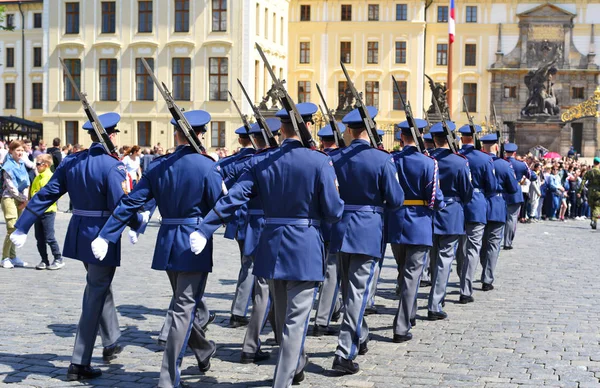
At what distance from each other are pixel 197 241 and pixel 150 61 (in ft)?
145

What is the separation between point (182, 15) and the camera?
49.5m

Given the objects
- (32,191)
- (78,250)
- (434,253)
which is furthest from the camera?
(32,191)

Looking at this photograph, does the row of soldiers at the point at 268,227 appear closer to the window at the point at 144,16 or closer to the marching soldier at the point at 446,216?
the marching soldier at the point at 446,216

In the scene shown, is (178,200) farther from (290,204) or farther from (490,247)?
(490,247)

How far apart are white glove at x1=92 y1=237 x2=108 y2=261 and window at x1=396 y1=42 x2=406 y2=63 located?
185ft

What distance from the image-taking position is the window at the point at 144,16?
49.8 m

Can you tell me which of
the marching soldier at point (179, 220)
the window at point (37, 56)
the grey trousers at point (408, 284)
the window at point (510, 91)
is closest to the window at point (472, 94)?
the window at point (510, 91)

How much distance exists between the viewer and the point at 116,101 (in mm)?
50094

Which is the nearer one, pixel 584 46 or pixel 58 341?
pixel 58 341

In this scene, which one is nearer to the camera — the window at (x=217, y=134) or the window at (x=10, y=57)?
the window at (x=217, y=134)

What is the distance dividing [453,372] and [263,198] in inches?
89.6

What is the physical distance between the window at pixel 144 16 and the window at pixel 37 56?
18954mm

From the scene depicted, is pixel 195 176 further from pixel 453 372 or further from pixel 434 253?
→ pixel 434 253

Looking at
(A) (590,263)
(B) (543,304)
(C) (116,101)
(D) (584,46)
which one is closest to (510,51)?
(D) (584,46)
